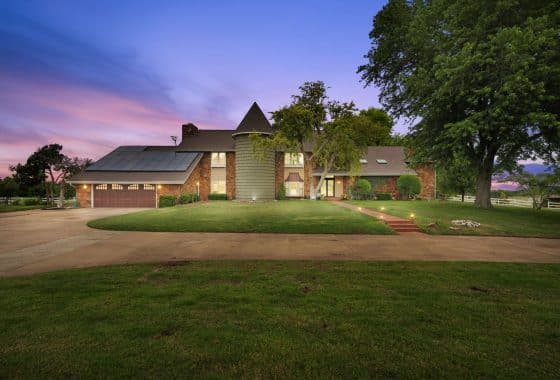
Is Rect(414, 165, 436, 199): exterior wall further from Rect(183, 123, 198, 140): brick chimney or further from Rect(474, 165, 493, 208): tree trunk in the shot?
Rect(183, 123, 198, 140): brick chimney

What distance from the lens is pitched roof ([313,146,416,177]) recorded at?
101 feet

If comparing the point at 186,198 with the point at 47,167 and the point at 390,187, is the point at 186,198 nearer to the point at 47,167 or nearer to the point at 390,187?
the point at 47,167

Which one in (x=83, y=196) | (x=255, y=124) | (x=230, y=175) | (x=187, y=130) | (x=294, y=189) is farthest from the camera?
(x=187, y=130)

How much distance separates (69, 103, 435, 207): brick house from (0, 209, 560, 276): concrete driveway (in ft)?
48.4

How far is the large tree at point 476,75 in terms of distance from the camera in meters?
13.6

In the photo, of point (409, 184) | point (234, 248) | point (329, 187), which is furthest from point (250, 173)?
point (234, 248)

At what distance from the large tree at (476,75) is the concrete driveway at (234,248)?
7852mm

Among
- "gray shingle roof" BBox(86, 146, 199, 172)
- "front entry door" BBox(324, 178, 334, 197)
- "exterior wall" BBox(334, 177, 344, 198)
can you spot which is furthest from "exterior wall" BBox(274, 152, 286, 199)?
"gray shingle roof" BBox(86, 146, 199, 172)

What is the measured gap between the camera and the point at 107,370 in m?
2.75

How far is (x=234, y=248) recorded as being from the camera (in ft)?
29.1

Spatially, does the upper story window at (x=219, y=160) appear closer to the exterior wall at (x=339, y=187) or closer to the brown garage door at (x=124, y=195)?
the brown garage door at (x=124, y=195)

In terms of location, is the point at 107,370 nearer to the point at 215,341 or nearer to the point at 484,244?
the point at 215,341

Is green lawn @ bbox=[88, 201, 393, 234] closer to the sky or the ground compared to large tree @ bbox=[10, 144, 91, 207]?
closer to the ground

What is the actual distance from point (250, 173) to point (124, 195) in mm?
12573
